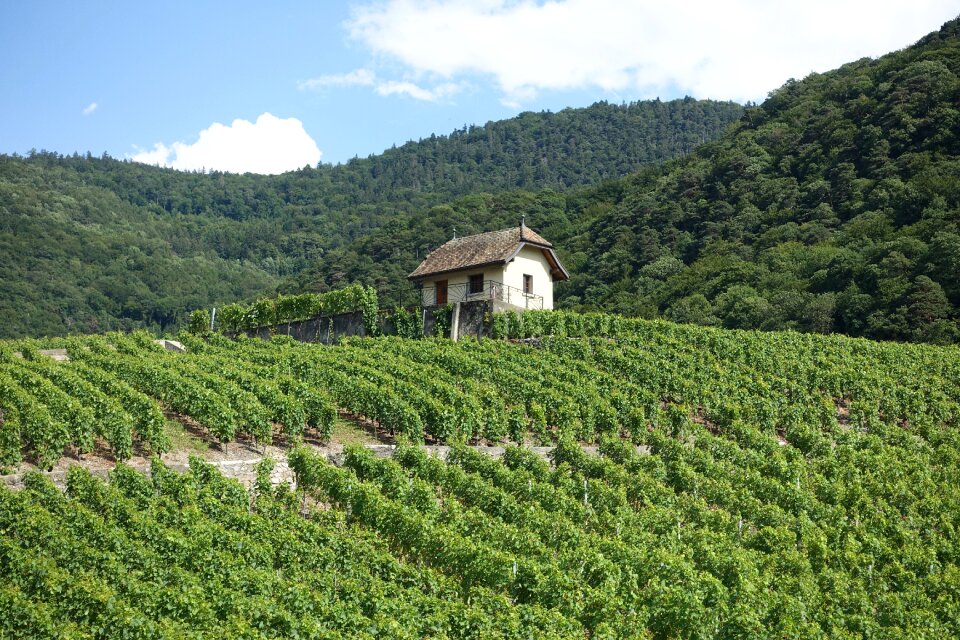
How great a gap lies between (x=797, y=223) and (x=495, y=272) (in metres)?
31.6

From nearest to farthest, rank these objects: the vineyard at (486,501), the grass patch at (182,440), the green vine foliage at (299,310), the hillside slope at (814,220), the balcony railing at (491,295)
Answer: the vineyard at (486,501), the grass patch at (182,440), the green vine foliage at (299,310), the balcony railing at (491,295), the hillside slope at (814,220)

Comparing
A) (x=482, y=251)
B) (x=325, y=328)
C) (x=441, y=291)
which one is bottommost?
(x=325, y=328)

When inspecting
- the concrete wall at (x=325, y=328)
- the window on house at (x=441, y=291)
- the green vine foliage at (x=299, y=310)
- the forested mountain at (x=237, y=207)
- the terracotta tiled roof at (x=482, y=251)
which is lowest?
the concrete wall at (x=325, y=328)

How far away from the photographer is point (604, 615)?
50.1 ft

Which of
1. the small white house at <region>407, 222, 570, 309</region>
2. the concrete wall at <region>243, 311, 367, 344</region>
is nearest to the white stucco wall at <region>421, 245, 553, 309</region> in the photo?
the small white house at <region>407, 222, 570, 309</region>

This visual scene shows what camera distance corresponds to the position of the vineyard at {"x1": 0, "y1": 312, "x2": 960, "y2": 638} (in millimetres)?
14578

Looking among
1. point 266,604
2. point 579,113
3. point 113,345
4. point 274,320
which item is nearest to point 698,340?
point 274,320

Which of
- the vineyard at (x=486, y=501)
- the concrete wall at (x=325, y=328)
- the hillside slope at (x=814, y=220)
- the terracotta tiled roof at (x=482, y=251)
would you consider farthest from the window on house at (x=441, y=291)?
the hillside slope at (x=814, y=220)

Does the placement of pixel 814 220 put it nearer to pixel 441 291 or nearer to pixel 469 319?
pixel 441 291

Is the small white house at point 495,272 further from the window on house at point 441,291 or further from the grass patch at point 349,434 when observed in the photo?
the grass patch at point 349,434

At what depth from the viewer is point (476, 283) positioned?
39031 millimetres

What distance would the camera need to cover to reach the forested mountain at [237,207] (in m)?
85.2

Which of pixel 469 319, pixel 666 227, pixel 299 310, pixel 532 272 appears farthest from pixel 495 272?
pixel 666 227

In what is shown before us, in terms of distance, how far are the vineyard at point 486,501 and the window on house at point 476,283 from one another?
19.9ft
